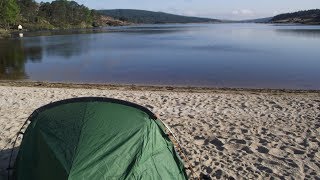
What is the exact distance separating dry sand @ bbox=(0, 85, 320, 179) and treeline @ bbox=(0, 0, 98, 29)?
324 feet

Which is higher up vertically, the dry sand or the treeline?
the treeline

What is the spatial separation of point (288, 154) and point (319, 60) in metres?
27.3

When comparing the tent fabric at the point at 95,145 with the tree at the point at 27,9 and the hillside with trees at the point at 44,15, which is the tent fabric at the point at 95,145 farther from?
the tree at the point at 27,9

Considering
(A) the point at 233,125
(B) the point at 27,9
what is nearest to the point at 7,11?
(B) the point at 27,9

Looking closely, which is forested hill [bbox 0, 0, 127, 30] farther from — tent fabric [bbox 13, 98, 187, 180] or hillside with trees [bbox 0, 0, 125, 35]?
tent fabric [bbox 13, 98, 187, 180]

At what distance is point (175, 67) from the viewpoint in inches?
1156

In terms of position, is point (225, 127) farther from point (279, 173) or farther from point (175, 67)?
point (175, 67)

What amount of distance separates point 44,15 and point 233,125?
154922 mm

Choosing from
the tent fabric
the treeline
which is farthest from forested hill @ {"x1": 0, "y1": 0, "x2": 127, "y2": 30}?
the tent fabric

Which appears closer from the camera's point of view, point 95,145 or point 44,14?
point 95,145

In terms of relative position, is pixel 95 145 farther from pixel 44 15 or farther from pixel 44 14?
pixel 44 14

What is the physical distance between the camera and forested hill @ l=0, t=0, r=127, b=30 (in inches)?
4188

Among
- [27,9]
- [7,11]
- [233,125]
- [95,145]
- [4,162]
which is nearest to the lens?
[95,145]

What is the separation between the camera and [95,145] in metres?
5.96
